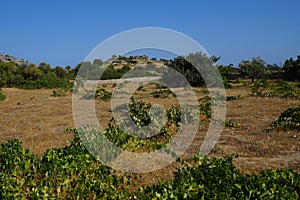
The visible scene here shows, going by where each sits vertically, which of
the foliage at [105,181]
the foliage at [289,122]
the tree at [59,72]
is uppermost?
the tree at [59,72]

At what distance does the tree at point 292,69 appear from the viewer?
3331 centimetres

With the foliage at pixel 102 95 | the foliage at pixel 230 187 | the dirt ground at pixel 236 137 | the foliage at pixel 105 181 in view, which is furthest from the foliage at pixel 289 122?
the foliage at pixel 102 95

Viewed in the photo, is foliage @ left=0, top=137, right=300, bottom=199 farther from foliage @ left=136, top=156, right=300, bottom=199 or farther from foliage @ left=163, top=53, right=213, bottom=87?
foliage @ left=163, top=53, right=213, bottom=87

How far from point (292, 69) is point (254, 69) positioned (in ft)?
14.0

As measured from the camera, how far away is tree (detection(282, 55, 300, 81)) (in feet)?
109

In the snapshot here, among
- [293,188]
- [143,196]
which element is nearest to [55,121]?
[143,196]

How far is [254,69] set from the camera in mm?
37562

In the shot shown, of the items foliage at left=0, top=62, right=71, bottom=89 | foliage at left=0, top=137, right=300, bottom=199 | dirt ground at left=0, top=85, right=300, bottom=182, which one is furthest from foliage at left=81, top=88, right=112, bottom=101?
foliage at left=0, top=62, right=71, bottom=89

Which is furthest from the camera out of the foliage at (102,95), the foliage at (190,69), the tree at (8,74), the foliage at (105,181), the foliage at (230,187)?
the tree at (8,74)

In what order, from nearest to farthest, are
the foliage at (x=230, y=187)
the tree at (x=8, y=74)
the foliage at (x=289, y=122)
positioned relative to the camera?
the foliage at (x=230, y=187), the foliage at (x=289, y=122), the tree at (x=8, y=74)

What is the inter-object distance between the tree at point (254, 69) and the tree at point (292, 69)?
8.06 ft

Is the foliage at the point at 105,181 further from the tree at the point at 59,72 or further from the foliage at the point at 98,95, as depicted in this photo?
the tree at the point at 59,72

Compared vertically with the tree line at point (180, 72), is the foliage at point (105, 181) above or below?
below

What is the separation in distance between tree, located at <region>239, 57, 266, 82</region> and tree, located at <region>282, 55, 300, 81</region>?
2457 millimetres
